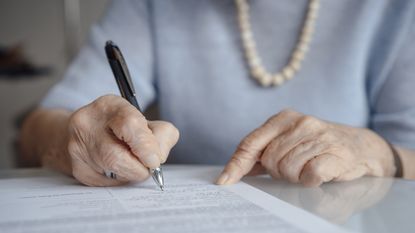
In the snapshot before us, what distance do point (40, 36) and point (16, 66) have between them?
20 cm

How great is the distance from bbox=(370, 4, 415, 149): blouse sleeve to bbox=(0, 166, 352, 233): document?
1.18ft

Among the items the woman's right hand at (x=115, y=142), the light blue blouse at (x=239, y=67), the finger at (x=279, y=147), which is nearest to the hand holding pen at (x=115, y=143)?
the woman's right hand at (x=115, y=142)

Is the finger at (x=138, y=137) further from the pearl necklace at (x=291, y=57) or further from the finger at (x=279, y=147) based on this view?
the pearl necklace at (x=291, y=57)

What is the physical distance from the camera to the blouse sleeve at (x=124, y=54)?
0.91 metres

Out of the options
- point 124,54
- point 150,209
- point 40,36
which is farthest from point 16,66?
point 150,209

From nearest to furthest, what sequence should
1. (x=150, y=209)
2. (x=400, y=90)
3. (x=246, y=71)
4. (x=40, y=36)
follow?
1. (x=150, y=209)
2. (x=400, y=90)
3. (x=246, y=71)
4. (x=40, y=36)

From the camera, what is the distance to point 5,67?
2488mm

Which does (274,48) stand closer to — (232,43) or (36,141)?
(232,43)

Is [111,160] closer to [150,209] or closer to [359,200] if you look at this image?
[150,209]

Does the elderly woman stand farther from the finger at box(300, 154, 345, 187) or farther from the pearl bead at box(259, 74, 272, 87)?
the finger at box(300, 154, 345, 187)

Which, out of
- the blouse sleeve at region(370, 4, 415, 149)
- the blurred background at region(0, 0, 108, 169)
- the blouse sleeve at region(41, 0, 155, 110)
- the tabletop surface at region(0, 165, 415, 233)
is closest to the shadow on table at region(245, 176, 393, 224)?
the tabletop surface at region(0, 165, 415, 233)

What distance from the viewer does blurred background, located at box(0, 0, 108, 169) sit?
244cm

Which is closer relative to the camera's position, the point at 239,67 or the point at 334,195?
the point at 334,195

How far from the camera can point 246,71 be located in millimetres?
925
